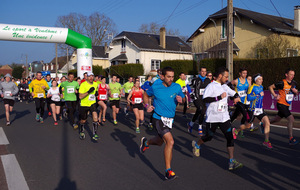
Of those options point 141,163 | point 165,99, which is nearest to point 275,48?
point 141,163

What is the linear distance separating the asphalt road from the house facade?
18.7 metres

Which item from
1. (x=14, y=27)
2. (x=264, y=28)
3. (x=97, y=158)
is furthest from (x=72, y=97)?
(x=264, y=28)

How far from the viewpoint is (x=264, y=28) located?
2656cm

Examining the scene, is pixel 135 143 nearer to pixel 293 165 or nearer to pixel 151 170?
pixel 151 170

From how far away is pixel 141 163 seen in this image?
6.05 m

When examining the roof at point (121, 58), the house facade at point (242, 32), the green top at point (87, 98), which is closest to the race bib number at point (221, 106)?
the green top at point (87, 98)

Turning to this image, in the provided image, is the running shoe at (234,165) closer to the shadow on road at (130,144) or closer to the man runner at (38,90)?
the shadow on road at (130,144)

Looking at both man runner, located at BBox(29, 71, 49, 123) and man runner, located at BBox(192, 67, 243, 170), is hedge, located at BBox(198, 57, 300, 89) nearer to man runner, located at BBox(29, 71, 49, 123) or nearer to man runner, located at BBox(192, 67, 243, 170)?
man runner, located at BBox(192, 67, 243, 170)

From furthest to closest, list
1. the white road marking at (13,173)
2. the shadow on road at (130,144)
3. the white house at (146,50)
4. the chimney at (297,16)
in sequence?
the white house at (146,50) → the chimney at (297,16) → the shadow on road at (130,144) → the white road marking at (13,173)

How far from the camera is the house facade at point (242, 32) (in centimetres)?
2627

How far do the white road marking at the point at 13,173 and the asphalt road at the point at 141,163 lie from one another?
4.0 inches

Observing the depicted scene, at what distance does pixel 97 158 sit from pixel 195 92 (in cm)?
395

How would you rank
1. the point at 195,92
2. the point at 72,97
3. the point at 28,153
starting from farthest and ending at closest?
1. the point at 72,97
2. the point at 195,92
3. the point at 28,153

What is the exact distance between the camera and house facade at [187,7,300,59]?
26.3 metres
